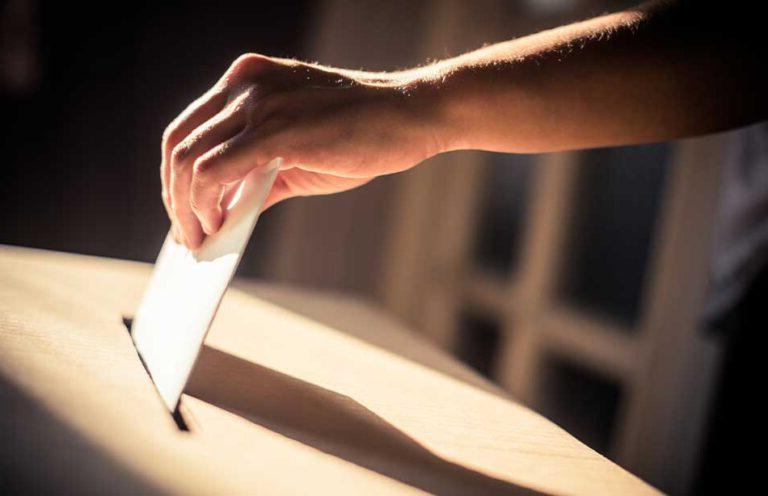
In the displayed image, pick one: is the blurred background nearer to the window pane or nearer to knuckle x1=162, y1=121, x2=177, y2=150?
the window pane

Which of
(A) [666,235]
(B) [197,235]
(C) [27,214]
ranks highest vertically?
(A) [666,235]

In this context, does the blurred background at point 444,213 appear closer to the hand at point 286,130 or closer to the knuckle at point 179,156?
the hand at point 286,130

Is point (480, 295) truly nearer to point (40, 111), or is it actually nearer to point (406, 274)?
point (406, 274)

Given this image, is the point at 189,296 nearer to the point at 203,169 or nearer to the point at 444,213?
the point at 203,169

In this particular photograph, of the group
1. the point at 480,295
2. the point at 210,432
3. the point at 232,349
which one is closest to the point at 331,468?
the point at 210,432

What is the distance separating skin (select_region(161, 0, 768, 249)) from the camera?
62cm

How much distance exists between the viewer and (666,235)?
1695 millimetres

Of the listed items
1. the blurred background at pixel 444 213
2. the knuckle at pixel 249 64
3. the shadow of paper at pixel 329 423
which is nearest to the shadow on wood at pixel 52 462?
the shadow of paper at pixel 329 423

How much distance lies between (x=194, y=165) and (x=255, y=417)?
0.24 metres

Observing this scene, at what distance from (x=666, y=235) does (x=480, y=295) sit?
1034 millimetres

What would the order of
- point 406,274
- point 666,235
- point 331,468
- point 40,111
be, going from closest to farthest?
point 331,468
point 666,235
point 40,111
point 406,274

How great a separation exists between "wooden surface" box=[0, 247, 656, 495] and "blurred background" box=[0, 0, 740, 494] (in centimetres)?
105

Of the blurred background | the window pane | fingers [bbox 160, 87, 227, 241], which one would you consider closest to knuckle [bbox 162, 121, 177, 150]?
fingers [bbox 160, 87, 227, 241]

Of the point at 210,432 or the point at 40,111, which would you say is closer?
the point at 210,432
